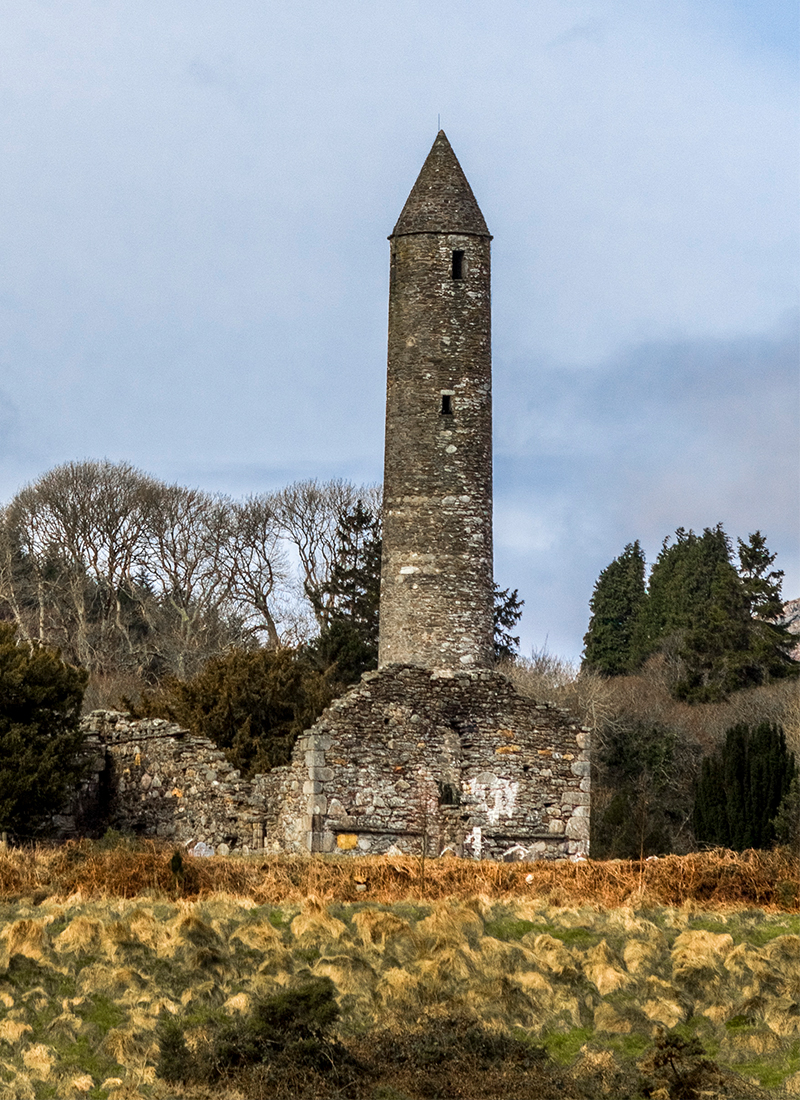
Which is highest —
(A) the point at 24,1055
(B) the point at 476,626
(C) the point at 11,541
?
(C) the point at 11,541

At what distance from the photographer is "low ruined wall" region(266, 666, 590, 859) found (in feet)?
69.4

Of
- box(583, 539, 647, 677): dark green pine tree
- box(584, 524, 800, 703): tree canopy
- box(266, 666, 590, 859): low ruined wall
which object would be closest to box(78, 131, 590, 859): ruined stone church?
box(266, 666, 590, 859): low ruined wall

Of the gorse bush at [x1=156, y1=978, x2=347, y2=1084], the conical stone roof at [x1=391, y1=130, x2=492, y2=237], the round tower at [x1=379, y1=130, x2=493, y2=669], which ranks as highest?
the conical stone roof at [x1=391, y1=130, x2=492, y2=237]

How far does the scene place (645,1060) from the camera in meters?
9.57

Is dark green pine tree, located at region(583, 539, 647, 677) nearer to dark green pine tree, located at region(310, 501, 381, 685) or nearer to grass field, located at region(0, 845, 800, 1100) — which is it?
dark green pine tree, located at region(310, 501, 381, 685)

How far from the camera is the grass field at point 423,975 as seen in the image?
365 inches

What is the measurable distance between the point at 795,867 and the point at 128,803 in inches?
433

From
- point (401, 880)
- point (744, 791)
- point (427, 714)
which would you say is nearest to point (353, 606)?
point (744, 791)

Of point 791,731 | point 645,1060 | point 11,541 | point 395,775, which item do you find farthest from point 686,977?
point 11,541

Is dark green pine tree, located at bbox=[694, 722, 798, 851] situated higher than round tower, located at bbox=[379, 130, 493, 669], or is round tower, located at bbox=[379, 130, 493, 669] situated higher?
round tower, located at bbox=[379, 130, 493, 669]

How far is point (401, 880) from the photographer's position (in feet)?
45.4

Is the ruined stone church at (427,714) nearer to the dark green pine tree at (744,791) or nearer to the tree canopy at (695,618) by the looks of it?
the dark green pine tree at (744,791)

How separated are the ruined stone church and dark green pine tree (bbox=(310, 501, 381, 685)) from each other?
872 cm

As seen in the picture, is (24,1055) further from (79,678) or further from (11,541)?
(11,541)
